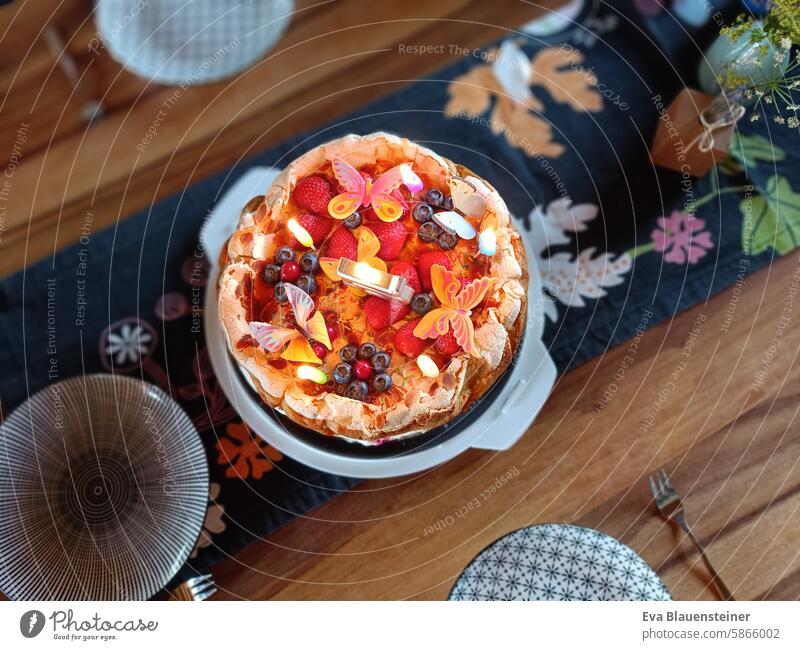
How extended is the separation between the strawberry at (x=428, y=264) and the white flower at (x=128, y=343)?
656 mm

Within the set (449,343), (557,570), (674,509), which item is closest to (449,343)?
(449,343)

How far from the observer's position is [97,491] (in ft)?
4.85

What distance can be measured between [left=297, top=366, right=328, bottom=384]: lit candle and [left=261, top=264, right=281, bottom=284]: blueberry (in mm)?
189

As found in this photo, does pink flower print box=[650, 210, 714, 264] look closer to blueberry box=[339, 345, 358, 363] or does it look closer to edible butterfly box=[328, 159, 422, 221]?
edible butterfly box=[328, 159, 422, 221]

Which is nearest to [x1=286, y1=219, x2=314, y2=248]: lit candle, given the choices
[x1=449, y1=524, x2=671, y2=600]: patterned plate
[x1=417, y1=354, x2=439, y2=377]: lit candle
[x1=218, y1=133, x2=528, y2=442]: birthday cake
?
[x1=218, y1=133, x2=528, y2=442]: birthday cake

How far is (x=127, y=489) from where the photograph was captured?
4.83 feet

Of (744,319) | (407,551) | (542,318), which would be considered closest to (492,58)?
(542,318)

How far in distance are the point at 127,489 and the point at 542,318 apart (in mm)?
→ 954

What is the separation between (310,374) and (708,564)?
918mm

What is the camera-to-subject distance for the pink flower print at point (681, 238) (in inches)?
64.5

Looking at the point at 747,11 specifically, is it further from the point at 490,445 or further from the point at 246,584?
the point at 246,584
